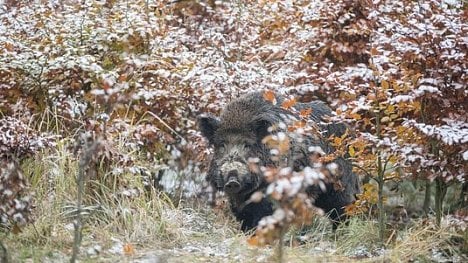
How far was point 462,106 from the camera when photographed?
722 cm

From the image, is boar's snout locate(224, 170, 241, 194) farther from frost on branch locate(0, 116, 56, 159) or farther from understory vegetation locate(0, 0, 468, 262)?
frost on branch locate(0, 116, 56, 159)

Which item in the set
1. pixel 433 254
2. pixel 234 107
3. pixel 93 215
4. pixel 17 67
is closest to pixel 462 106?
pixel 433 254

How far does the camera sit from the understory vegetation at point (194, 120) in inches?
273

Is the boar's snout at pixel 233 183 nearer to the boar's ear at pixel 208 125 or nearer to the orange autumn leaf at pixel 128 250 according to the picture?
the boar's ear at pixel 208 125

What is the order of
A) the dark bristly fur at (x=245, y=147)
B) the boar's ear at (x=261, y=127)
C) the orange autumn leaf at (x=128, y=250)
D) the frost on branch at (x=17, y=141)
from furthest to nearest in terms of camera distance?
the boar's ear at (x=261, y=127)
the dark bristly fur at (x=245, y=147)
the frost on branch at (x=17, y=141)
the orange autumn leaf at (x=128, y=250)

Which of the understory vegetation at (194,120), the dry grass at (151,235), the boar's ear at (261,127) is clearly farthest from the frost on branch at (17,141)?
the boar's ear at (261,127)

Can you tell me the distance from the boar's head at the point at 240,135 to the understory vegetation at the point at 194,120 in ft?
1.84

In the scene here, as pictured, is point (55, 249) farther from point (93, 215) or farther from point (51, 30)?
point (51, 30)

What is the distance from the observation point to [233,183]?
8453 millimetres

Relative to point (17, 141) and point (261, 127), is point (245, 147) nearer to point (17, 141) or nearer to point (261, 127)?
point (261, 127)

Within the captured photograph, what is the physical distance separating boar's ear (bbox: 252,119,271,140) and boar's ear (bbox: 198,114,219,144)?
0.41 metres

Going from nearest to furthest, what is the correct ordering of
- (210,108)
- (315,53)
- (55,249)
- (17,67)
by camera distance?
1. (55,249)
2. (17,67)
3. (210,108)
4. (315,53)

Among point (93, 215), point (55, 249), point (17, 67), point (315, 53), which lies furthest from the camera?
point (315, 53)

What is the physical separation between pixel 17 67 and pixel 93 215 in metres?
2.07
